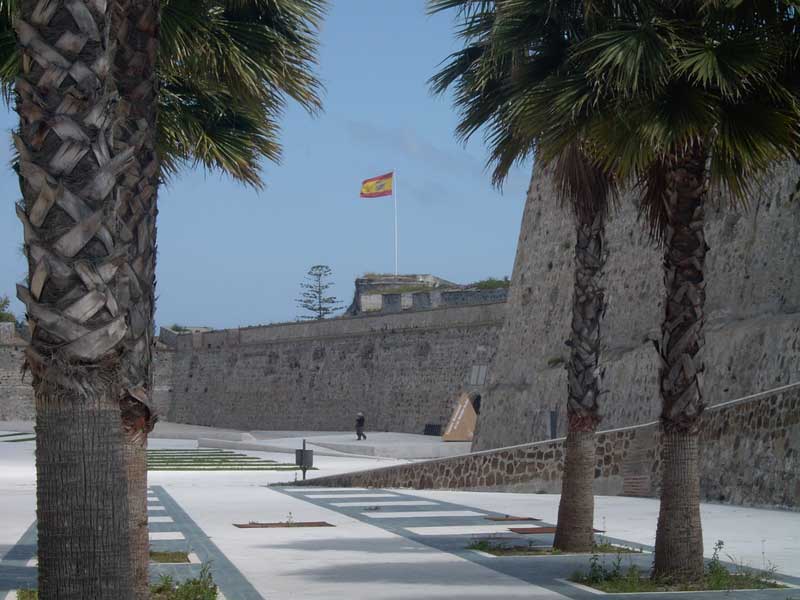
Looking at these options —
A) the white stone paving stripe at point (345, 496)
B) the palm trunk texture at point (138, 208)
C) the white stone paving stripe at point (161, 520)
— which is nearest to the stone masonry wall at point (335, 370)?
the white stone paving stripe at point (345, 496)

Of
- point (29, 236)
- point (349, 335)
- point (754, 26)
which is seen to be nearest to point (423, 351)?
point (349, 335)

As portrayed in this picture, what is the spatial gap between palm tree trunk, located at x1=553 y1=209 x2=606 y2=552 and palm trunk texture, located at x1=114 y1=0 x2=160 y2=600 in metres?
4.64

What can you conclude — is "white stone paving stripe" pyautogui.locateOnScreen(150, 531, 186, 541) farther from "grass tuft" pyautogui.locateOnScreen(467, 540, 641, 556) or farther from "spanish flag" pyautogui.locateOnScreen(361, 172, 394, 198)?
"spanish flag" pyautogui.locateOnScreen(361, 172, 394, 198)

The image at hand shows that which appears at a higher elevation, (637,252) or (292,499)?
(637,252)

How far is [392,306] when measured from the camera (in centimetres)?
4869

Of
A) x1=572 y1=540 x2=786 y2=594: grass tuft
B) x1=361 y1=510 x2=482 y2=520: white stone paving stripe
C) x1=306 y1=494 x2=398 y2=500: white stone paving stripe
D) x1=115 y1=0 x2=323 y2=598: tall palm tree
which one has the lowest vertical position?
x1=306 y1=494 x2=398 y2=500: white stone paving stripe

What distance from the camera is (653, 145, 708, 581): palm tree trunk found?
8.68 metres

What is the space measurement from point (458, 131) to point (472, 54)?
0.95m

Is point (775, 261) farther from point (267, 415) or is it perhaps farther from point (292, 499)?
point (267, 415)

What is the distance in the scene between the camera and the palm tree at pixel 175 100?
23.5 ft

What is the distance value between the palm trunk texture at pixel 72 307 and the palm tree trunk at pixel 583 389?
6.94 m

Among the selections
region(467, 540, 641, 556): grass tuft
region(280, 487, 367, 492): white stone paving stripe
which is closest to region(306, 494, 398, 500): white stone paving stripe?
region(280, 487, 367, 492): white stone paving stripe

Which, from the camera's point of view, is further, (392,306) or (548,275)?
(392,306)

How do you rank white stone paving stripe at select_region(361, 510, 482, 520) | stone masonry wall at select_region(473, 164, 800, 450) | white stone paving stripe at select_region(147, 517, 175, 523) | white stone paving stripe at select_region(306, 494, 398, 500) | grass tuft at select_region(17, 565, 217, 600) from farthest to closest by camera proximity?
stone masonry wall at select_region(473, 164, 800, 450) < white stone paving stripe at select_region(306, 494, 398, 500) < white stone paving stripe at select_region(361, 510, 482, 520) < white stone paving stripe at select_region(147, 517, 175, 523) < grass tuft at select_region(17, 565, 217, 600)
